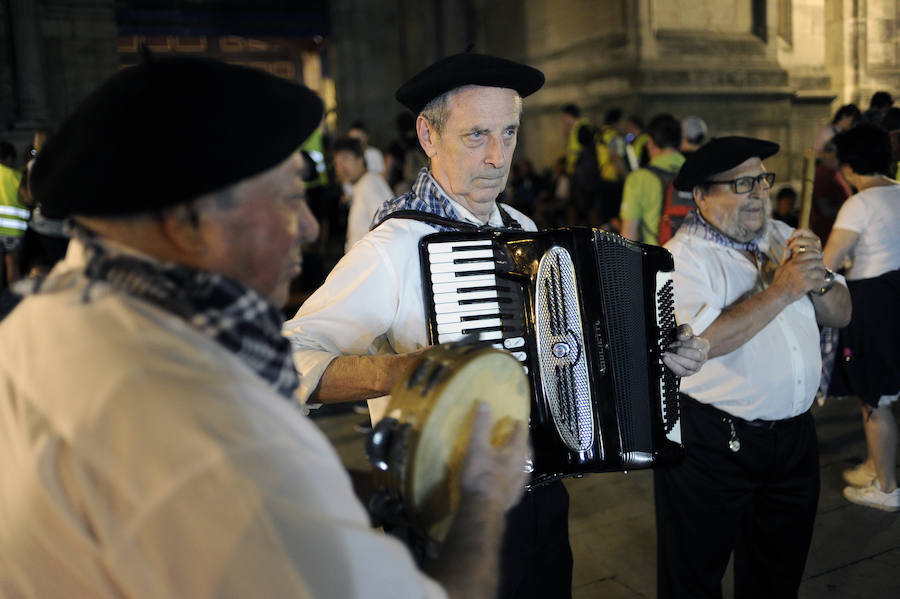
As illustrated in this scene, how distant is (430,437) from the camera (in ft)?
3.92

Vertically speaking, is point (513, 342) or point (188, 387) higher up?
point (188, 387)

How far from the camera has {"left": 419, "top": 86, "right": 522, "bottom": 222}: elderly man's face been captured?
2.31 m

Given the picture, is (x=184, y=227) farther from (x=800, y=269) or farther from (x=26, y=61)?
(x=26, y=61)

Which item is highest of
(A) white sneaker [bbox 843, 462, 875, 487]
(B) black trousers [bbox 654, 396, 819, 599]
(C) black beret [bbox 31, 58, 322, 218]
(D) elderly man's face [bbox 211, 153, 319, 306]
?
(C) black beret [bbox 31, 58, 322, 218]

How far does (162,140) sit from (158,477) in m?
0.40

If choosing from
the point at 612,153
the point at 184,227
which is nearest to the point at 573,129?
the point at 612,153

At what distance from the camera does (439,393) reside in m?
1.20

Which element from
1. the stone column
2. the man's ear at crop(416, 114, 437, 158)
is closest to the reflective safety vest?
the stone column

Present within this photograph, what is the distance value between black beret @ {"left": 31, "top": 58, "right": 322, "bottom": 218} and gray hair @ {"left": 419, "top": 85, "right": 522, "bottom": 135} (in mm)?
1306

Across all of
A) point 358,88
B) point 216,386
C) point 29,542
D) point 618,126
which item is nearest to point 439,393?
point 216,386

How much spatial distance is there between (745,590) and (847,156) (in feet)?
8.67

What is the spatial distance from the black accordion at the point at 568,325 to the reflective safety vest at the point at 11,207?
24.0 ft

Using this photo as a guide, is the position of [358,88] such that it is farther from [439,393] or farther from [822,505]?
[439,393]

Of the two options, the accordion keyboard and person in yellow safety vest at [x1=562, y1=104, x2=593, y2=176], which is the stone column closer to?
person in yellow safety vest at [x1=562, y1=104, x2=593, y2=176]
